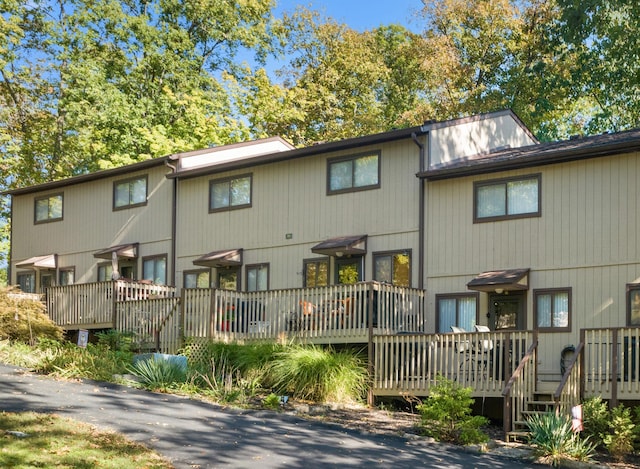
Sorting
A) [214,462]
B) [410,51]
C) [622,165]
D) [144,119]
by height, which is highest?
[410,51]

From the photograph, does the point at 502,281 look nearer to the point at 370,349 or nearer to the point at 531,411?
the point at 370,349

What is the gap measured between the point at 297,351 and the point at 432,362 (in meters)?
2.86

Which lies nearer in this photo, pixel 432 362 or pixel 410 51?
pixel 432 362

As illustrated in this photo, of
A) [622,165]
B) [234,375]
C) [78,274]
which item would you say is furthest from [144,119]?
[622,165]

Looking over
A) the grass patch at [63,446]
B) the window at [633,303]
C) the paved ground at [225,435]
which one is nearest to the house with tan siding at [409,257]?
the window at [633,303]

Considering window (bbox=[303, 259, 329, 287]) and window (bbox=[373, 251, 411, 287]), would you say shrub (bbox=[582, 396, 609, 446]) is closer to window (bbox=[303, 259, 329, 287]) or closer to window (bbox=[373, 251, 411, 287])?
window (bbox=[373, 251, 411, 287])

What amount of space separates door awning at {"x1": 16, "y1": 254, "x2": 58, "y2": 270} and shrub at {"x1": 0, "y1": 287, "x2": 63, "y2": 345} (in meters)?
5.01

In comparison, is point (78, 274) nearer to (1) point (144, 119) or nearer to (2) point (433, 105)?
(1) point (144, 119)

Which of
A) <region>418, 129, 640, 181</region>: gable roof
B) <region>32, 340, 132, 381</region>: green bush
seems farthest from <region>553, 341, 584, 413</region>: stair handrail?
<region>32, 340, 132, 381</region>: green bush

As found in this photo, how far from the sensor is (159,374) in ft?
63.6

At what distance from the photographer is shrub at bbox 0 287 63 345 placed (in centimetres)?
2377

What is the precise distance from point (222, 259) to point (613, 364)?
11851mm

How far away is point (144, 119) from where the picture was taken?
131ft

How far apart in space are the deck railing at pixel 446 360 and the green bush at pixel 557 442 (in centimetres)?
241
